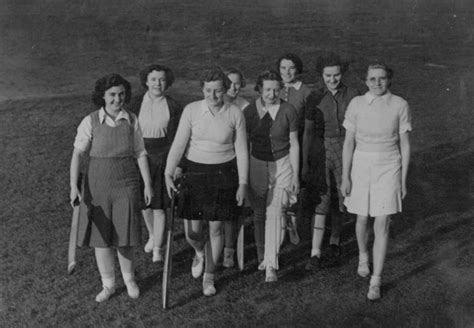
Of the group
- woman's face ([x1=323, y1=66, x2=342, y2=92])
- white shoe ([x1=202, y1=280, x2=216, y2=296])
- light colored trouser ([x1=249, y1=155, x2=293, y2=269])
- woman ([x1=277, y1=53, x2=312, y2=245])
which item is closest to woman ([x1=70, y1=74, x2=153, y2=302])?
white shoe ([x1=202, y1=280, x2=216, y2=296])

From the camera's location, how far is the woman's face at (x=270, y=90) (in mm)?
5777

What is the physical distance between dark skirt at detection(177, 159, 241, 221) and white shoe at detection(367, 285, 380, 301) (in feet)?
4.57

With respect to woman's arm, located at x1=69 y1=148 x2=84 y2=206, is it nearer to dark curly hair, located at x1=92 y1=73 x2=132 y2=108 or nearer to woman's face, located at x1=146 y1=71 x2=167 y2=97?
dark curly hair, located at x1=92 y1=73 x2=132 y2=108

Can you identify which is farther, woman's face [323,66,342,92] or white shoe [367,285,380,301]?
woman's face [323,66,342,92]

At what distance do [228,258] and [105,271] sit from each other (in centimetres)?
132

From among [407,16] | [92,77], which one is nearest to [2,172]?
[92,77]

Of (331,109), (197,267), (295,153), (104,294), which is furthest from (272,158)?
(104,294)

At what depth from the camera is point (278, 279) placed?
614cm

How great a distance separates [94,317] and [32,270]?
3.87 feet

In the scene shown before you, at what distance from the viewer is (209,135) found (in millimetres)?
5547

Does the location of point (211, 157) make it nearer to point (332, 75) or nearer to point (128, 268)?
point (128, 268)

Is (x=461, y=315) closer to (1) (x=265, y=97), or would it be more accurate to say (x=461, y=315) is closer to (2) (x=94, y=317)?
(1) (x=265, y=97)

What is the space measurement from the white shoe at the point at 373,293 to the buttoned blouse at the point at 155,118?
7.62 feet

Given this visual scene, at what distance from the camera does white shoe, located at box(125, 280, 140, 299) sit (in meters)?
5.67
